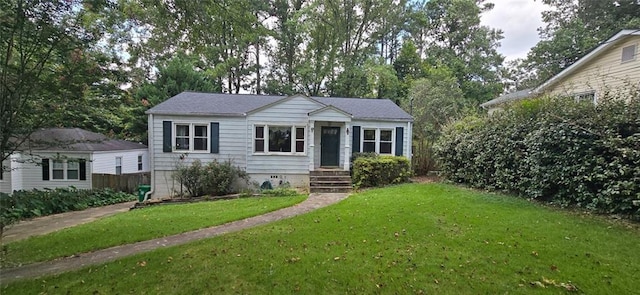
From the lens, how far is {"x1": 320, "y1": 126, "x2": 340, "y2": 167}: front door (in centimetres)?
1348

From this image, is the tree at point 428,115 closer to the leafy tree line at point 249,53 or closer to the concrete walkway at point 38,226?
the leafy tree line at point 249,53

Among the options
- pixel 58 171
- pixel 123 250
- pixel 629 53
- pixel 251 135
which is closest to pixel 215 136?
pixel 251 135

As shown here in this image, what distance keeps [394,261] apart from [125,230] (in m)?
5.56

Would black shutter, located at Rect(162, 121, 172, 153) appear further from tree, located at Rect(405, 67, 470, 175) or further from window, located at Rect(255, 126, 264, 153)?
tree, located at Rect(405, 67, 470, 175)

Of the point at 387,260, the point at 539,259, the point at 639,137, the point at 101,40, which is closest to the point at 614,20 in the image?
the point at 639,137

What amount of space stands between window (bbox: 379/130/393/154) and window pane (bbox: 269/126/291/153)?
430 centimetres

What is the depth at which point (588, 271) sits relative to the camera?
3.80 metres

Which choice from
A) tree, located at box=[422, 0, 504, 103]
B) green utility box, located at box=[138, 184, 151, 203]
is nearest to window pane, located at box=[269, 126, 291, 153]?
green utility box, located at box=[138, 184, 151, 203]

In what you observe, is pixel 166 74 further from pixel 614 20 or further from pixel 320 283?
pixel 614 20

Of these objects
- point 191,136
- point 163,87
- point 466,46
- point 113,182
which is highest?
point 466,46

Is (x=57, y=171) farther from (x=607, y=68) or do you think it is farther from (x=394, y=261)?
(x=607, y=68)

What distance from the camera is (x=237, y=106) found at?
522 inches

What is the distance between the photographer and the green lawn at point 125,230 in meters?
4.97

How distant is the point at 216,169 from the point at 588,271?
1075 cm
